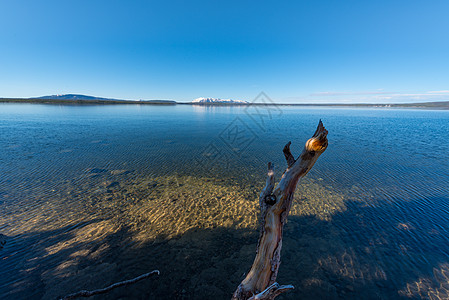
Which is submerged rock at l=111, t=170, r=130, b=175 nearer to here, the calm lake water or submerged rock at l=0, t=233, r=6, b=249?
the calm lake water

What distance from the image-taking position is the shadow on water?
255 inches

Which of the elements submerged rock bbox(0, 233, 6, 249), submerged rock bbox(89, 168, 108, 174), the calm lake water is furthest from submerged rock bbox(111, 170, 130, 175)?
submerged rock bbox(0, 233, 6, 249)

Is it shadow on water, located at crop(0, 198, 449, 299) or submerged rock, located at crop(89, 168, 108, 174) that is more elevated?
submerged rock, located at crop(89, 168, 108, 174)

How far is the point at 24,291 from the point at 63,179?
37.5ft

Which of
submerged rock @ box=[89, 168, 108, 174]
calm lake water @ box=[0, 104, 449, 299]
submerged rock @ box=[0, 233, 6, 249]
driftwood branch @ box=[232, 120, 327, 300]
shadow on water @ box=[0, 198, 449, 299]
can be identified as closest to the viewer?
driftwood branch @ box=[232, 120, 327, 300]

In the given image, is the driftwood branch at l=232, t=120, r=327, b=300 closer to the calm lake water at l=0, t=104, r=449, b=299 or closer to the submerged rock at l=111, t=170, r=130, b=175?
the calm lake water at l=0, t=104, r=449, b=299

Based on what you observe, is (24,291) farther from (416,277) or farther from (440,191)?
(440,191)

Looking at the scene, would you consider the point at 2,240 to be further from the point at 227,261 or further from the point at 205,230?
the point at 227,261

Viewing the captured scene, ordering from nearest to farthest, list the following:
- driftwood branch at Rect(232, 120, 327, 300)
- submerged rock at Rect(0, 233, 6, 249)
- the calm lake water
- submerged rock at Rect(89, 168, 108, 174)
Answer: driftwood branch at Rect(232, 120, 327, 300)
the calm lake water
submerged rock at Rect(0, 233, 6, 249)
submerged rock at Rect(89, 168, 108, 174)

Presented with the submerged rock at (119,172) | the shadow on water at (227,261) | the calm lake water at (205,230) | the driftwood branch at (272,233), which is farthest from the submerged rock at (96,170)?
the driftwood branch at (272,233)

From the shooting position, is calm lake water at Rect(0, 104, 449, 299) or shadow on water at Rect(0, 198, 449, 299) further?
calm lake water at Rect(0, 104, 449, 299)

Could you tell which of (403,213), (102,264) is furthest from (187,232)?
(403,213)

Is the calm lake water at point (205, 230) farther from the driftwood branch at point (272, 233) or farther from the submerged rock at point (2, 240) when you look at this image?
the driftwood branch at point (272, 233)

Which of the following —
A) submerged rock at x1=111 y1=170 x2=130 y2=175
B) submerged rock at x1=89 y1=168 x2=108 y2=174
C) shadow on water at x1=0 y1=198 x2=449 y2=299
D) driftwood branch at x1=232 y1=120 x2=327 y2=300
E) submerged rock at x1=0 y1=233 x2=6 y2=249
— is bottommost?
shadow on water at x1=0 y1=198 x2=449 y2=299
